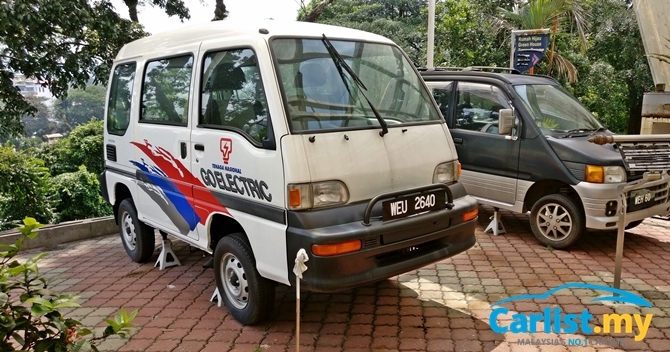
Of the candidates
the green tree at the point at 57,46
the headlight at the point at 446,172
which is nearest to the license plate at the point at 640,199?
the headlight at the point at 446,172

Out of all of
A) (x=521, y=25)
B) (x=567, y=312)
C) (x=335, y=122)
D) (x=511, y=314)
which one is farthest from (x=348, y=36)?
(x=521, y=25)

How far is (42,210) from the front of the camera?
349 inches

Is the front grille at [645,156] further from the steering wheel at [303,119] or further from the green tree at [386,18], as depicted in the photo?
the green tree at [386,18]

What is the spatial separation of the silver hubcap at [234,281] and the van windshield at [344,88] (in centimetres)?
130

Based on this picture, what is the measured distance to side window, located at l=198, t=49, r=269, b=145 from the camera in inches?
145

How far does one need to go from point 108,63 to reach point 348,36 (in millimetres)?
6893

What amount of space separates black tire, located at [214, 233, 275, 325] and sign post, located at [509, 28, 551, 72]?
7.38 metres

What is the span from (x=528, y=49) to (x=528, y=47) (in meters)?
0.04

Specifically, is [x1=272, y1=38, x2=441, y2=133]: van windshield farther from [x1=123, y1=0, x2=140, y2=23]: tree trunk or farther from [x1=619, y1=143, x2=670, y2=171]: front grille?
[x1=123, y1=0, x2=140, y2=23]: tree trunk

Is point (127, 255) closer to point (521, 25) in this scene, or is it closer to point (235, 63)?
point (235, 63)

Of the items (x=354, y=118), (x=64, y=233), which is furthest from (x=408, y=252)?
(x=64, y=233)

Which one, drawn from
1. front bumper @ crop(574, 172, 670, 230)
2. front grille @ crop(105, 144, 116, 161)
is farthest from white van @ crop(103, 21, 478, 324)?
front bumper @ crop(574, 172, 670, 230)

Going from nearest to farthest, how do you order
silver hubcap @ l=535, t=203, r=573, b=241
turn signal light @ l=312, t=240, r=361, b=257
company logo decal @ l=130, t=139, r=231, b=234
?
turn signal light @ l=312, t=240, r=361, b=257 < company logo decal @ l=130, t=139, r=231, b=234 < silver hubcap @ l=535, t=203, r=573, b=241

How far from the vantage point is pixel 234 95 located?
3928 mm
